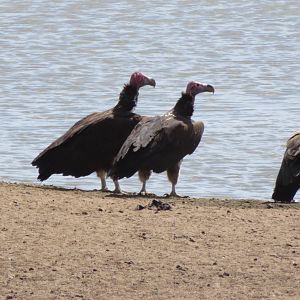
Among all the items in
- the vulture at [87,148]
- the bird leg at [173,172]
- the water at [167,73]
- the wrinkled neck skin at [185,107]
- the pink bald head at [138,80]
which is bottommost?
the water at [167,73]

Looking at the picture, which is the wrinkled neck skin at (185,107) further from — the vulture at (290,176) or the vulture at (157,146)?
the vulture at (290,176)

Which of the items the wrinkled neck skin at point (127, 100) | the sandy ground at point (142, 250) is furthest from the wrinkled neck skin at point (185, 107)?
the sandy ground at point (142, 250)

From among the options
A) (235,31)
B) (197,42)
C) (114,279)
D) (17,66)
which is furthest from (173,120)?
(235,31)

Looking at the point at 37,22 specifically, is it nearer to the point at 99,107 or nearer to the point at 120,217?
the point at 99,107

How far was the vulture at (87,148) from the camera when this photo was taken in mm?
12180

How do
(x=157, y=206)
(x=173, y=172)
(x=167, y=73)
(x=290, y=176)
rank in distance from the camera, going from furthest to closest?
(x=167, y=73), (x=173, y=172), (x=290, y=176), (x=157, y=206)

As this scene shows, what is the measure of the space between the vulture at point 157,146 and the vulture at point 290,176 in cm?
85

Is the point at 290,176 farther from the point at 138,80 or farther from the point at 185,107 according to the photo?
the point at 138,80

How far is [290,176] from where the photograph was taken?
11719 millimetres

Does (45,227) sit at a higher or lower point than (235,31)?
higher

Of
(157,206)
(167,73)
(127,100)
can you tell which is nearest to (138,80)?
(127,100)

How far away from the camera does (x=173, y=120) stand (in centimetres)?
1232

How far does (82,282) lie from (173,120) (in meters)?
4.16

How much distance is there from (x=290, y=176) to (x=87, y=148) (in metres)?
1.79
